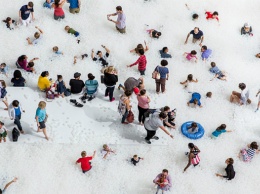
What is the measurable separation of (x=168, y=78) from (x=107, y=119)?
10.5 ft

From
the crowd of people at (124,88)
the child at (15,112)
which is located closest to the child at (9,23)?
the crowd of people at (124,88)

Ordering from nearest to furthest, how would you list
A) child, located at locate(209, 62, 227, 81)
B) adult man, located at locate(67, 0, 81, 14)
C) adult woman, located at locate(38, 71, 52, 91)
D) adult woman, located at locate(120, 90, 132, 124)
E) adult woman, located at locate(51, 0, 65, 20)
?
adult woman, located at locate(120, 90, 132, 124), adult woman, located at locate(38, 71, 52, 91), child, located at locate(209, 62, 227, 81), adult woman, located at locate(51, 0, 65, 20), adult man, located at locate(67, 0, 81, 14)

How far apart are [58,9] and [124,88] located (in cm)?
481

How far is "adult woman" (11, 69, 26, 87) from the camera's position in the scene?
15.7 meters

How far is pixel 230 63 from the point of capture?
18.0 m

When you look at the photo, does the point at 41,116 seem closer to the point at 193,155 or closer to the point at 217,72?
the point at 193,155

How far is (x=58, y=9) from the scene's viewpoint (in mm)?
18188

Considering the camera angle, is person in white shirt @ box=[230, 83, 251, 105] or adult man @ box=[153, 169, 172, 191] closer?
adult man @ box=[153, 169, 172, 191]

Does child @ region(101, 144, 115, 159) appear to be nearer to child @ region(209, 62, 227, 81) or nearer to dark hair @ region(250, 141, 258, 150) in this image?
dark hair @ region(250, 141, 258, 150)

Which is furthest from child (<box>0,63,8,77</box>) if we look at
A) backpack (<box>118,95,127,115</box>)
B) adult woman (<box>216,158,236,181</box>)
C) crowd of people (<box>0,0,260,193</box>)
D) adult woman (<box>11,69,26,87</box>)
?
adult woman (<box>216,158,236,181</box>)

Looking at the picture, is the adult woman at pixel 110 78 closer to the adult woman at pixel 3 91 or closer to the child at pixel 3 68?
the adult woman at pixel 3 91

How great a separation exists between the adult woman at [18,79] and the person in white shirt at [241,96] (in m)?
7.91

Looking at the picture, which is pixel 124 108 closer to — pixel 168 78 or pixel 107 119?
pixel 107 119

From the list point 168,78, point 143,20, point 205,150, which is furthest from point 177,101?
point 143,20
